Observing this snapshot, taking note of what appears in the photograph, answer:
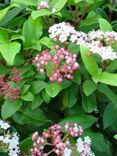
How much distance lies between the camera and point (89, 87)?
66.8 inches

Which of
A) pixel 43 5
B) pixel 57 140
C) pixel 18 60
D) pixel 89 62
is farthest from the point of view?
pixel 43 5

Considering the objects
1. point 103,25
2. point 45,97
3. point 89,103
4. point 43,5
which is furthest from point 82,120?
point 43,5

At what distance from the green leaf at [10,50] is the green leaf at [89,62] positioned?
0.24m

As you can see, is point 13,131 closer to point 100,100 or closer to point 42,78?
point 42,78

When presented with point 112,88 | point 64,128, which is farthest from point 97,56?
point 64,128

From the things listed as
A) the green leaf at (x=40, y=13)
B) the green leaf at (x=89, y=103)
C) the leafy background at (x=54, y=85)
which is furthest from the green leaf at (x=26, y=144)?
the green leaf at (x=40, y=13)

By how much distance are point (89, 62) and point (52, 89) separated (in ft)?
0.53

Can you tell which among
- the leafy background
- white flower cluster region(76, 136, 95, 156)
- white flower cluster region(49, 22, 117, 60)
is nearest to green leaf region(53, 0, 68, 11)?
the leafy background

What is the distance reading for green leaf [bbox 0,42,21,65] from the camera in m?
1.72

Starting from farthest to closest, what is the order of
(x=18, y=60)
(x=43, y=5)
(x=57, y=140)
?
(x=43, y=5)
(x=18, y=60)
(x=57, y=140)

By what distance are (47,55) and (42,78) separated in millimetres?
108

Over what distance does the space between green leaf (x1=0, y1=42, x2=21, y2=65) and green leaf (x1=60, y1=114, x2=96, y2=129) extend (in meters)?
0.30

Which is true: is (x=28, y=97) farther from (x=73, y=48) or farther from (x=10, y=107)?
(x=73, y=48)

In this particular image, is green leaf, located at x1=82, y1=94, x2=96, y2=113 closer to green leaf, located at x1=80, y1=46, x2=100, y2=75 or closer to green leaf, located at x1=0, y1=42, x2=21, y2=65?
green leaf, located at x1=80, y1=46, x2=100, y2=75
